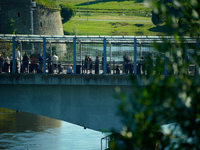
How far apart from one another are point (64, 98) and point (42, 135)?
13.2 metres

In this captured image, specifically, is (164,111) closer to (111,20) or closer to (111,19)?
(111,20)

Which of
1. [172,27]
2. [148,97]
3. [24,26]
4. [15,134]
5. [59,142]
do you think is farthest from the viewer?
[24,26]

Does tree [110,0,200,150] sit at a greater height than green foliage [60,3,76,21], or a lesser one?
lesser

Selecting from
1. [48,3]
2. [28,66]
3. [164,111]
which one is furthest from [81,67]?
[48,3]

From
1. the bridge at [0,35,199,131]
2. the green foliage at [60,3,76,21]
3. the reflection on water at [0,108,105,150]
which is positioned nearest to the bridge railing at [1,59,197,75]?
the bridge at [0,35,199,131]

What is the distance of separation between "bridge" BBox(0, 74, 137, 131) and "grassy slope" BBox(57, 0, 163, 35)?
257ft

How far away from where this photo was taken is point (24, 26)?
56719mm

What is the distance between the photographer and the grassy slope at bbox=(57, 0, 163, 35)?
11400 centimetres

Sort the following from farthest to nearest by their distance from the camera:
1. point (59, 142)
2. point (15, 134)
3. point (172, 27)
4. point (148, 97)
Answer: point (15, 134)
point (59, 142)
point (172, 27)
point (148, 97)

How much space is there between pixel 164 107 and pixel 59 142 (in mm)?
21516

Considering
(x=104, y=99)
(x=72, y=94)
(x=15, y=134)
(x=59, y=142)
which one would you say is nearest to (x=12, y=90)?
(x=72, y=94)

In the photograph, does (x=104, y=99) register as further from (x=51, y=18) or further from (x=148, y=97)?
(x=51, y=18)

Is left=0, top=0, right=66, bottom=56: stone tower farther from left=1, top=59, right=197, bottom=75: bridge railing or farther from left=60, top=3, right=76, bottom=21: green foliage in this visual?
left=60, top=3, right=76, bottom=21: green foliage

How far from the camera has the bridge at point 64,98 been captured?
18234mm
